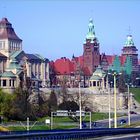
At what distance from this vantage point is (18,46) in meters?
169

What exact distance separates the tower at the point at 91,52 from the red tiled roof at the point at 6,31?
97.1ft

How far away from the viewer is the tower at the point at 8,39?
534ft

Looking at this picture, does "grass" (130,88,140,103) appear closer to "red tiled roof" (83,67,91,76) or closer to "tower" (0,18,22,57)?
"red tiled roof" (83,67,91,76)

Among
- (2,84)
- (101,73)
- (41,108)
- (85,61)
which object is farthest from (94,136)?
(85,61)

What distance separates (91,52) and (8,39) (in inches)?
1387

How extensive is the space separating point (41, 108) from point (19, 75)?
35975 mm

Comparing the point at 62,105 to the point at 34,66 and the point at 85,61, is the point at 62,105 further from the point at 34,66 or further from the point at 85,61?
the point at 85,61

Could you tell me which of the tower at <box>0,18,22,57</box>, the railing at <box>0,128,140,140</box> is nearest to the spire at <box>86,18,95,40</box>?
the tower at <box>0,18,22,57</box>

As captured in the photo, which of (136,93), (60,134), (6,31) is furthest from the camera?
(6,31)

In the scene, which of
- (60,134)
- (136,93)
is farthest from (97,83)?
(60,134)

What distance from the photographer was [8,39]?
165 meters

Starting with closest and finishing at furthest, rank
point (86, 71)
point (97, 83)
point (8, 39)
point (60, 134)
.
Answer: point (60, 134) < point (97, 83) < point (8, 39) < point (86, 71)

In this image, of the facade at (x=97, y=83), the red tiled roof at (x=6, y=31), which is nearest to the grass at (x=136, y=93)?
the facade at (x=97, y=83)

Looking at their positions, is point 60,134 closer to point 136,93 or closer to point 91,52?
point 136,93
